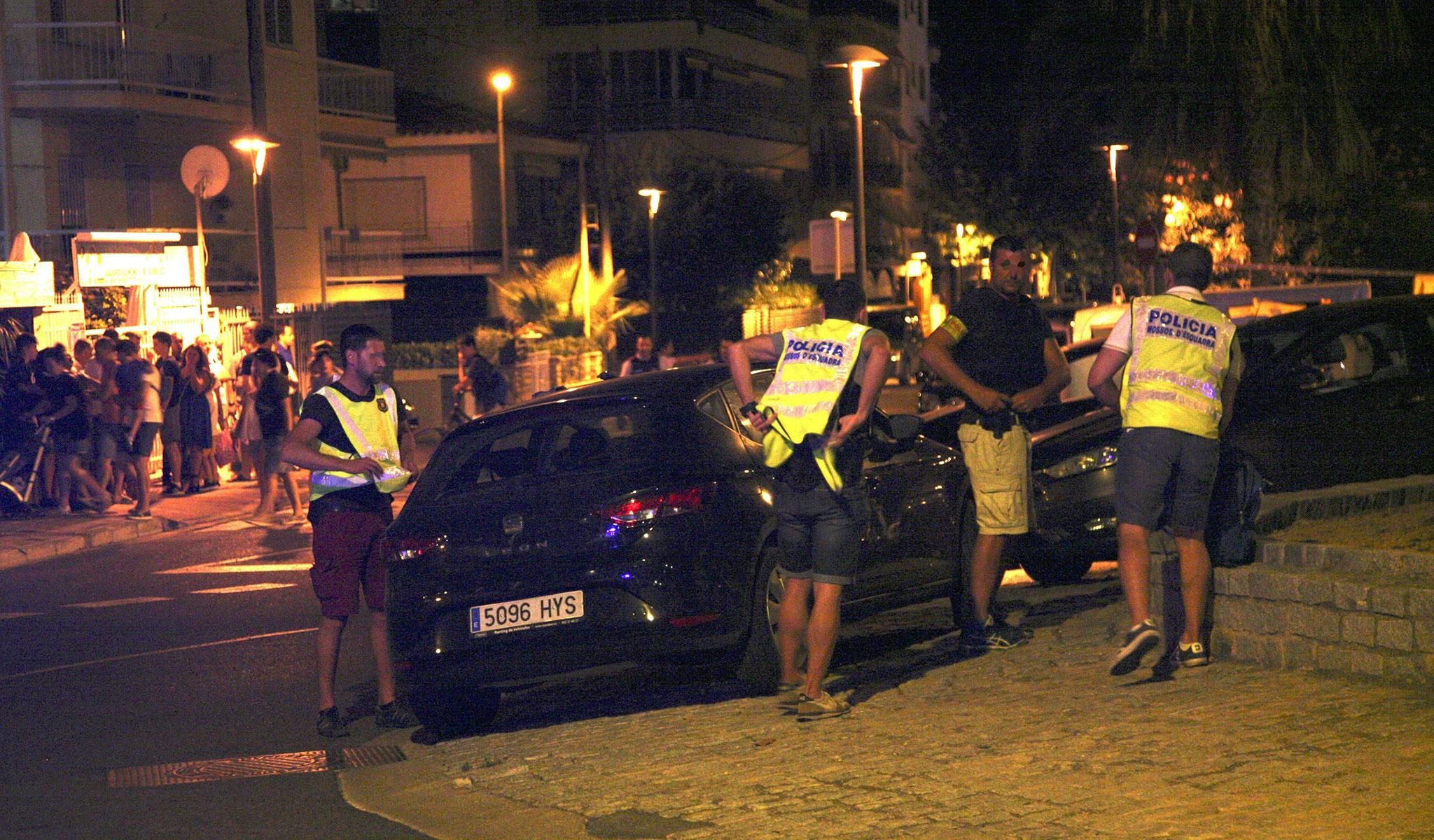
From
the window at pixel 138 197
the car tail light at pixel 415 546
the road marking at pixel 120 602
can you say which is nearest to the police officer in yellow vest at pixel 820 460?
the car tail light at pixel 415 546

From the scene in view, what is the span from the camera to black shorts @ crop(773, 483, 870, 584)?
25.0ft

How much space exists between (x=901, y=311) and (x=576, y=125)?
20116 mm

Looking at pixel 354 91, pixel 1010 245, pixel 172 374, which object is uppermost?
pixel 354 91

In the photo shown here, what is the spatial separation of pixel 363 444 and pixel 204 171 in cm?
2030

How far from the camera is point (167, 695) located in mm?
9641

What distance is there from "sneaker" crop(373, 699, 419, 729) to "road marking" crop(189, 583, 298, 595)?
5394mm

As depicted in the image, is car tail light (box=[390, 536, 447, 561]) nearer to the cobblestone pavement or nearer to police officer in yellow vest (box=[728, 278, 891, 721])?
the cobblestone pavement

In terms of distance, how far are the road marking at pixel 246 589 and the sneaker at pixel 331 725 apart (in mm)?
5470

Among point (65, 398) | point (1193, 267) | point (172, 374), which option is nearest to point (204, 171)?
point (172, 374)

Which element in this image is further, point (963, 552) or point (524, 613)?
point (963, 552)

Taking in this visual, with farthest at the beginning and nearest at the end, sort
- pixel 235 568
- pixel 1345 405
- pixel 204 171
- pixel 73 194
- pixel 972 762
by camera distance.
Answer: pixel 73 194, pixel 204 171, pixel 235 568, pixel 1345 405, pixel 972 762

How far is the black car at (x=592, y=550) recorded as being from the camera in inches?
307

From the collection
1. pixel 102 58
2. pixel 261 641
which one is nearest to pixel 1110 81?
pixel 261 641

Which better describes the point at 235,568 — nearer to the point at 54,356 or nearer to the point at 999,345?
the point at 54,356
